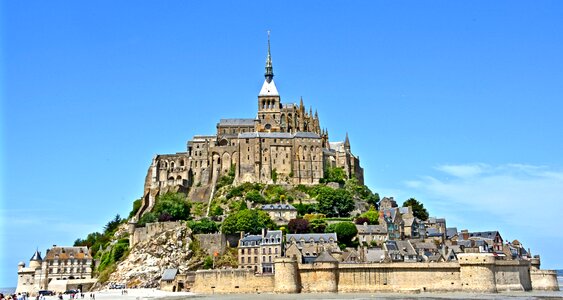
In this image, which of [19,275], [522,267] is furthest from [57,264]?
[522,267]

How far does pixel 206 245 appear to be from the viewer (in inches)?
2997

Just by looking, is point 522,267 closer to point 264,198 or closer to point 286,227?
point 286,227

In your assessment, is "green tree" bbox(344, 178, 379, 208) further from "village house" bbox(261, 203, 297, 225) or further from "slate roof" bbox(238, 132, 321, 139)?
"village house" bbox(261, 203, 297, 225)

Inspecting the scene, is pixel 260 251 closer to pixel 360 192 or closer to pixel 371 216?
pixel 371 216

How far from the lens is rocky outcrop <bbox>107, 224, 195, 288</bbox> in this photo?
7394 centimetres

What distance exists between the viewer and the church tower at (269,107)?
4119 inches

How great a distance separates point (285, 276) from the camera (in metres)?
64.4

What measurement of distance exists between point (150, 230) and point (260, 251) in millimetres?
16339

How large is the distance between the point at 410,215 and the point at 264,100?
3107 cm

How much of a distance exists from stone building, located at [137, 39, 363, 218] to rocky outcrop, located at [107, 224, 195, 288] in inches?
671

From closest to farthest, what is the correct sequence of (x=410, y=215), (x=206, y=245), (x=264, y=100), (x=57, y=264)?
(x=206, y=245) < (x=57, y=264) < (x=410, y=215) < (x=264, y=100)

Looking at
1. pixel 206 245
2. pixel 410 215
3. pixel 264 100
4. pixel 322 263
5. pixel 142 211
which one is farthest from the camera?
pixel 264 100

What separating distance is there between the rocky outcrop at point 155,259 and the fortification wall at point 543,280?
35567mm

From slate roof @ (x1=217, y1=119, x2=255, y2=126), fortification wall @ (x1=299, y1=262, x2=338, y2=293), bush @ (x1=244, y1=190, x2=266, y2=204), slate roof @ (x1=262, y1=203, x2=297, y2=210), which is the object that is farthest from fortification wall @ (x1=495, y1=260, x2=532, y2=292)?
slate roof @ (x1=217, y1=119, x2=255, y2=126)
